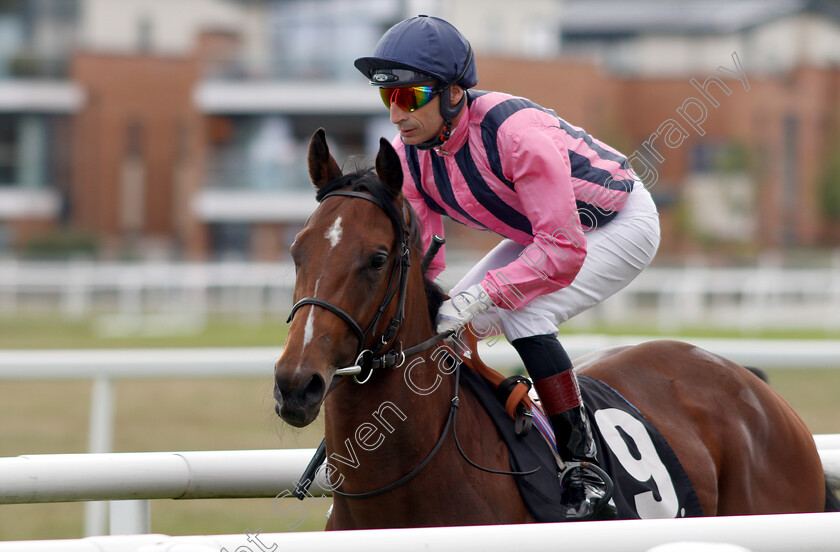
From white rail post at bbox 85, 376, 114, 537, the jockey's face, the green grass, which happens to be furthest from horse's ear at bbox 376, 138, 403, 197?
white rail post at bbox 85, 376, 114, 537

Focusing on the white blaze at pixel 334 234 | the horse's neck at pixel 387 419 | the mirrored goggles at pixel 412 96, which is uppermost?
the mirrored goggles at pixel 412 96

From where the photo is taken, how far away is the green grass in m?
4.95

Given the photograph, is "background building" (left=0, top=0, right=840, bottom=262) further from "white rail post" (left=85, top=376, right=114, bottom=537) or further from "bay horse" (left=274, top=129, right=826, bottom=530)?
"bay horse" (left=274, top=129, right=826, bottom=530)

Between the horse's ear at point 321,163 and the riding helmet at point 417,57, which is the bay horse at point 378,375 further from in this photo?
the riding helmet at point 417,57

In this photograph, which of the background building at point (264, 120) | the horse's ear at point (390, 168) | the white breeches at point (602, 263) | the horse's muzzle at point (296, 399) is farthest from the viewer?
the background building at point (264, 120)

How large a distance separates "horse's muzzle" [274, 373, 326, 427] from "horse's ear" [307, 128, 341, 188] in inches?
22.8

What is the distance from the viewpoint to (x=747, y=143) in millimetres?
30797

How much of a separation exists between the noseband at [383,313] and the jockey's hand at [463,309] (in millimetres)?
220

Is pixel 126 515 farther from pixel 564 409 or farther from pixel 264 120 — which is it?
pixel 264 120

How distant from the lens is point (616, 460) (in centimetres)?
280

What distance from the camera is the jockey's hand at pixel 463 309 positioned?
A: 2.56 m

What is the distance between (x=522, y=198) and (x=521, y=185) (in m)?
0.03

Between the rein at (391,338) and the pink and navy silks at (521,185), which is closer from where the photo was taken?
the rein at (391,338)

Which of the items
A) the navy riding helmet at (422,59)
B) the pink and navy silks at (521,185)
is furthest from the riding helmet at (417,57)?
the pink and navy silks at (521,185)
